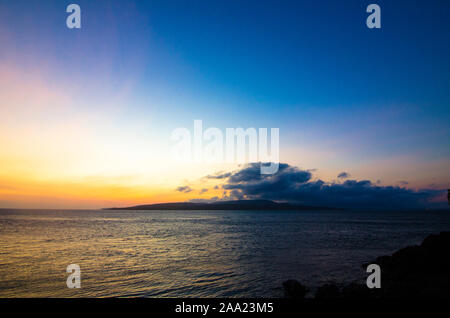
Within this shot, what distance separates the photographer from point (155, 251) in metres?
35.0

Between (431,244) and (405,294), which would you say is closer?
(405,294)

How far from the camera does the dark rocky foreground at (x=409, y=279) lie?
52.3 feet

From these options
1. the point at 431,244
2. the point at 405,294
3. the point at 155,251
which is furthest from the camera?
A: the point at 155,251

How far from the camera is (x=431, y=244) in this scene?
89.3 feet

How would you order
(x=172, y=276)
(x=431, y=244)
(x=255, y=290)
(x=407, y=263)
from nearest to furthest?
(x=255, y=290) → (x=172, y=276) → (x=407, y=263) → (x=431, y=244)

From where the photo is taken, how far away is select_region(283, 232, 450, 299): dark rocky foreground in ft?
52.3

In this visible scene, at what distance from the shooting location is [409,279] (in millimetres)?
19906

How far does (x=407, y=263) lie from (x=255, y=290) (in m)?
15.2
